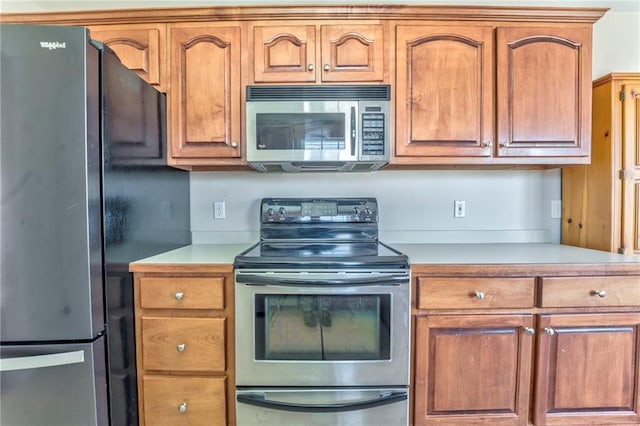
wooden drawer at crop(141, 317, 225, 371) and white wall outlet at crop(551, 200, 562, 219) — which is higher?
white wall outlet at crop(551, 200, 562, 219)

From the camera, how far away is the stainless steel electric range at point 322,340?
136cm

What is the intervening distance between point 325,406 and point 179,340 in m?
0.70

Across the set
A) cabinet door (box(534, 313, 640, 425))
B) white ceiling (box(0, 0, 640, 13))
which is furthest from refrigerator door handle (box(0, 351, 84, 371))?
cabinet door (box(534, 313, 640, 425))

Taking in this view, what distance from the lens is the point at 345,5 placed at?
1.59m

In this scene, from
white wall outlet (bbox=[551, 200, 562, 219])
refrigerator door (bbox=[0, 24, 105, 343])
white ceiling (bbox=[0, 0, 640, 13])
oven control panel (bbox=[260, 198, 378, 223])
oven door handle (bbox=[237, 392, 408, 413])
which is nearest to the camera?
refrigerator door (bbox=[0, 24, 105, 343])

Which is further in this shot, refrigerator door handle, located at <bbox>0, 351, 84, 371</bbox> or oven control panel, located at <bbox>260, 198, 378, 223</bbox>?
oven control panel, located at <bbox>260, 198, 378, 223</bbox>

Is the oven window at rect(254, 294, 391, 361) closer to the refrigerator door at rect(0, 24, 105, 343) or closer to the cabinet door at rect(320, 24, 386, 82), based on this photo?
the refrigerator door at rect(0, 24, 105, 343)

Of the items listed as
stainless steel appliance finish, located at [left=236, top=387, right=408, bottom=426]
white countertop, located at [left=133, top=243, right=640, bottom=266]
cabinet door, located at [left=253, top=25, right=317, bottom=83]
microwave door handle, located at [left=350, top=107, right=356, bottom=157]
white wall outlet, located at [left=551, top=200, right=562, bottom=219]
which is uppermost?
cabinet door, located at [left=253, top=25, right=317, bottom=83]

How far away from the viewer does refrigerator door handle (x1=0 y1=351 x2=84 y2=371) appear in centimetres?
111

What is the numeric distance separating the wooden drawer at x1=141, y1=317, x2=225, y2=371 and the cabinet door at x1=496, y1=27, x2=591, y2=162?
1718 mm

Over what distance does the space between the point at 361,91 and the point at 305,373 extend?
1.38m

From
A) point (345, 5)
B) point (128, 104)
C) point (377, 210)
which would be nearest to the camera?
point (128, 104)

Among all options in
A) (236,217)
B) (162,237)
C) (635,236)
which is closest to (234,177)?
(236,217)

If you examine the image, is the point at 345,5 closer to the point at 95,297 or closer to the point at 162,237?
the point at 162,237
